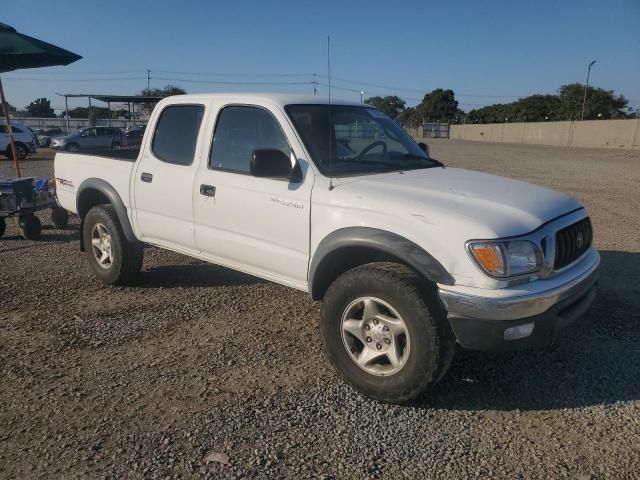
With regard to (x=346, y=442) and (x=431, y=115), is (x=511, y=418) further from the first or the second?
(x=431, y=115)

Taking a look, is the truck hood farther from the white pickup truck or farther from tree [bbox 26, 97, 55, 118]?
tree [bbox 26, 97, 55, 118]

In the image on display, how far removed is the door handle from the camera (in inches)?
162

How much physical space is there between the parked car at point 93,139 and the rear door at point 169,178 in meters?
23.2

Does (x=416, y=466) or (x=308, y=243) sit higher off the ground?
(x=308, y=243)

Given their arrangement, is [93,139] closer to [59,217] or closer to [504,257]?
[59,217]

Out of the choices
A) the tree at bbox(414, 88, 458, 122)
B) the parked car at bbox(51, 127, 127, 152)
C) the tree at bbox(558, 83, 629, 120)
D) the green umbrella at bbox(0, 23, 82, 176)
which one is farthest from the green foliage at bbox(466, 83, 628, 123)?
the green umbrella at bbox(0, 23, 82, 176)

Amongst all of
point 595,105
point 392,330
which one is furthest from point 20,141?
point 595,105

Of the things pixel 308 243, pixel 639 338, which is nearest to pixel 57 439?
pixel 308 243

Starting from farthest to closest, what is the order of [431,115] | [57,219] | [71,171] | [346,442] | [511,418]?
[431,115]
[57,219]
[71,171]
[511,418]
[346,442]

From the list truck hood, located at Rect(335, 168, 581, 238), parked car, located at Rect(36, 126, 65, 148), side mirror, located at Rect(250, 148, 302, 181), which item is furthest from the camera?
parked car, located at Rect(36, 126, 65, 148)

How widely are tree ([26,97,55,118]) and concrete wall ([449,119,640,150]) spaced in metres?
66.1

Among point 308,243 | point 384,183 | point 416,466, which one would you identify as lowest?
point 416,466

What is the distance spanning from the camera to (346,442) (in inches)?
111

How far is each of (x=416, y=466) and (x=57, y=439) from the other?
6.29 ft
